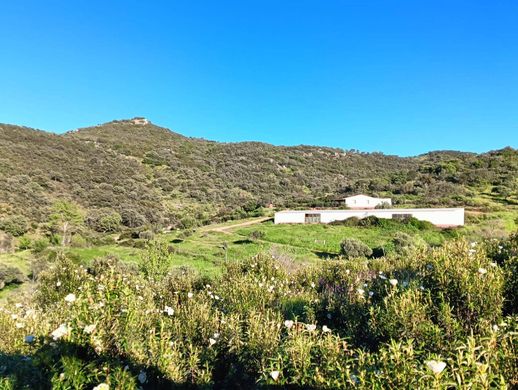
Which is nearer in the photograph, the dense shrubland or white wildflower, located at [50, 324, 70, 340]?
the dense shrubland

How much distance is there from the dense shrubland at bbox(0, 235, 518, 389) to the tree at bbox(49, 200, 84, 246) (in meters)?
33.9

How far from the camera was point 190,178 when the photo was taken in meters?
69.7

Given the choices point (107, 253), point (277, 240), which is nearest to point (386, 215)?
point (277, 240)

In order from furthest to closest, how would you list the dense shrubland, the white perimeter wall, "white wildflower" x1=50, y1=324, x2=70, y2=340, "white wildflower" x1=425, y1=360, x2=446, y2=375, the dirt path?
the dirt path < the white perimeter wall < "white wildflower" x1=50, y1=324, x2=70, y2=340 < the dense shrubland < "white wildflower" x1=425, y1=360, x2=446, y2=375

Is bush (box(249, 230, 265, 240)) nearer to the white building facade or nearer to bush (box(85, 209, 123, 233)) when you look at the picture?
the white building facade

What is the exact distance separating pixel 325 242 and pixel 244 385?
29.5 metres

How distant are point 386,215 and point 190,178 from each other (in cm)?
4054

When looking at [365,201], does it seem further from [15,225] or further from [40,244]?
[15,225]

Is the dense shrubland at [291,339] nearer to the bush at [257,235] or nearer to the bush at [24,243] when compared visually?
the bush at [257,235]

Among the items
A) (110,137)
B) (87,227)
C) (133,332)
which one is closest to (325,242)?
(87,227)

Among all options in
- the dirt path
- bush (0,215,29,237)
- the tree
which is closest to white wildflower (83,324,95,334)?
the tree

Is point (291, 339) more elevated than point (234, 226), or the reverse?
point (291, 339)

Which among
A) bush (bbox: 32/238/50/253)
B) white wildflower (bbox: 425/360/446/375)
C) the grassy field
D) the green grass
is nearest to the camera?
white wildflower (bbox: 425/360/446/375)

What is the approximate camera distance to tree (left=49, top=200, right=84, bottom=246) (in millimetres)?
38094
